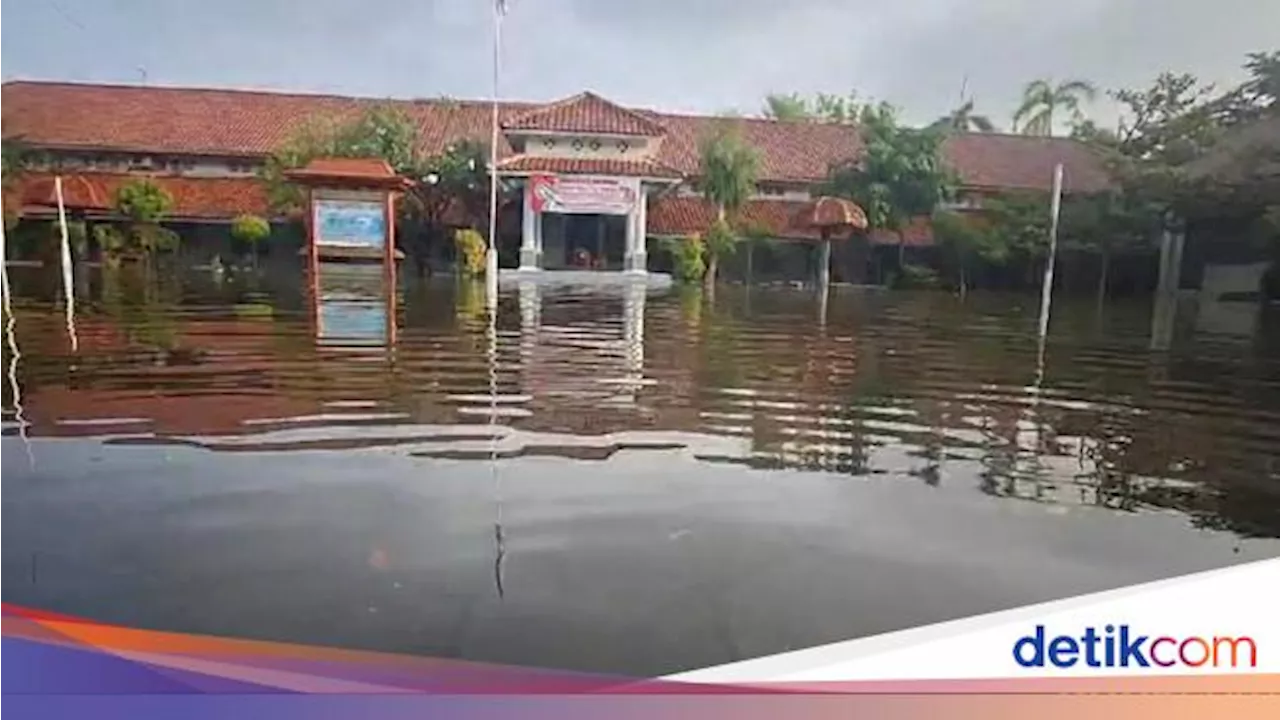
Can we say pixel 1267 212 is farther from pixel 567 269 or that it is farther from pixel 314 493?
pixel 314 493

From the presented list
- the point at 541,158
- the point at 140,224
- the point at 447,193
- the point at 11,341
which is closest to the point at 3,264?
the point at 140,224

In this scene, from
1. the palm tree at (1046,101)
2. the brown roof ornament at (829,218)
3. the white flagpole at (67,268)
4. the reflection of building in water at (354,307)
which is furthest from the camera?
the reflection of building in water at (354,307)

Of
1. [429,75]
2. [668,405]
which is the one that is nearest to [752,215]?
[668,405]

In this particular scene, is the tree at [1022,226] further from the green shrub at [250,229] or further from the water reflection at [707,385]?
the green shrub at [250,229]

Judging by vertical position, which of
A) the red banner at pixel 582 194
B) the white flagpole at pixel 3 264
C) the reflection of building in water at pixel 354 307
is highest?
the red banner at pixel 582 194

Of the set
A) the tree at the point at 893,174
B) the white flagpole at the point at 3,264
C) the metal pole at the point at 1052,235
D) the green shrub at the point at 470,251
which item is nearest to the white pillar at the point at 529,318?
the green shrub at the point at 470,251

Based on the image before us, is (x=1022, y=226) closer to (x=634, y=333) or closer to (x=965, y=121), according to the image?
(x=965, y=121)
